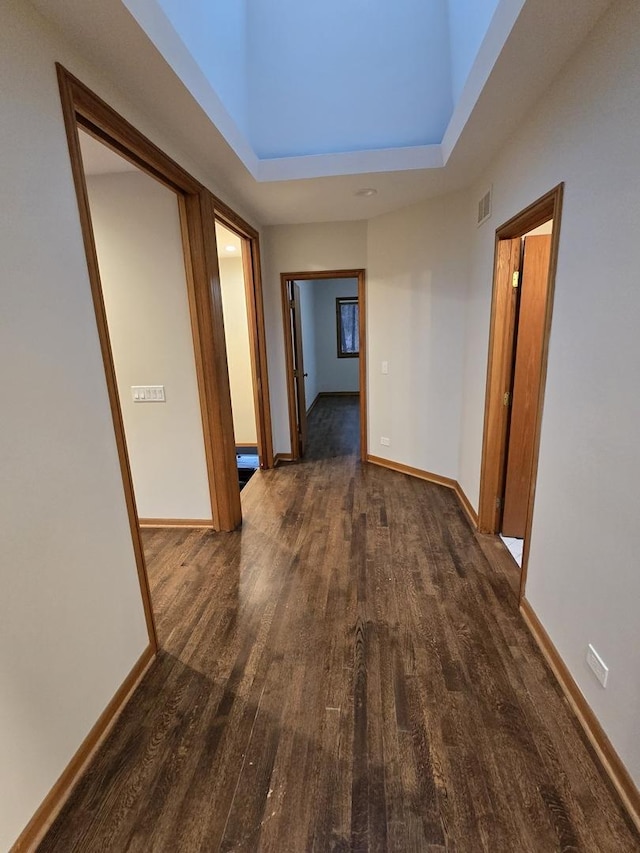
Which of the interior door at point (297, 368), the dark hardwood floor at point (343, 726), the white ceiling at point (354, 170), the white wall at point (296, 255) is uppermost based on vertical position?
the white ceiling at point (354, 170)

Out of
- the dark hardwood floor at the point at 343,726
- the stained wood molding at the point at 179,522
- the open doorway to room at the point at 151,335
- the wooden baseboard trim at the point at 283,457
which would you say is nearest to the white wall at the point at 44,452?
the dark hardwood floor at the point at 343,726

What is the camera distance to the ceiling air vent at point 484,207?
2645mm

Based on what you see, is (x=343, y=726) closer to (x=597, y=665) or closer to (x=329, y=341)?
(x=597, y=665)

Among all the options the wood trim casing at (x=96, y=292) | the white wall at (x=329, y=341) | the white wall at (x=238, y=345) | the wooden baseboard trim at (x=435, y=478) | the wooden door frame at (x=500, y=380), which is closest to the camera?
the wood trim casing at (x=96, y=292)

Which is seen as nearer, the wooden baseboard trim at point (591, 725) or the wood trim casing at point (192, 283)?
the wooden baseboard trim at point (591, 725)

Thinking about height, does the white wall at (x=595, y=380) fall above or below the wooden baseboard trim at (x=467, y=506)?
above

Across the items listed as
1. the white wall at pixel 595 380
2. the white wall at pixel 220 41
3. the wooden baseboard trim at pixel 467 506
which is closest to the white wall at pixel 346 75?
the white wall at pixel 220 41

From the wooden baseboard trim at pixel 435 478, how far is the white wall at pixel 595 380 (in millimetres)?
1127

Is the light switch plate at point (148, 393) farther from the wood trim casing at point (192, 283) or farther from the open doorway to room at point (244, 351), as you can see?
the open doorway to room at point (244, 351)

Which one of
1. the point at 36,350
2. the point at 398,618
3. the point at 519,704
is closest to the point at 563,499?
the point at 519,704

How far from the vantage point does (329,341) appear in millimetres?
8344

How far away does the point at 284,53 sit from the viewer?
2.58m

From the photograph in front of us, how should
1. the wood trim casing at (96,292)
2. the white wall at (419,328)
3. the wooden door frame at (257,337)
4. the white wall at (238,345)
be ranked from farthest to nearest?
the white wall at (238,345) → the wooden door frame at (257,337) → the white wall at (419,328) → the wood trim casing at (96,292)

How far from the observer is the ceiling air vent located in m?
2.64
